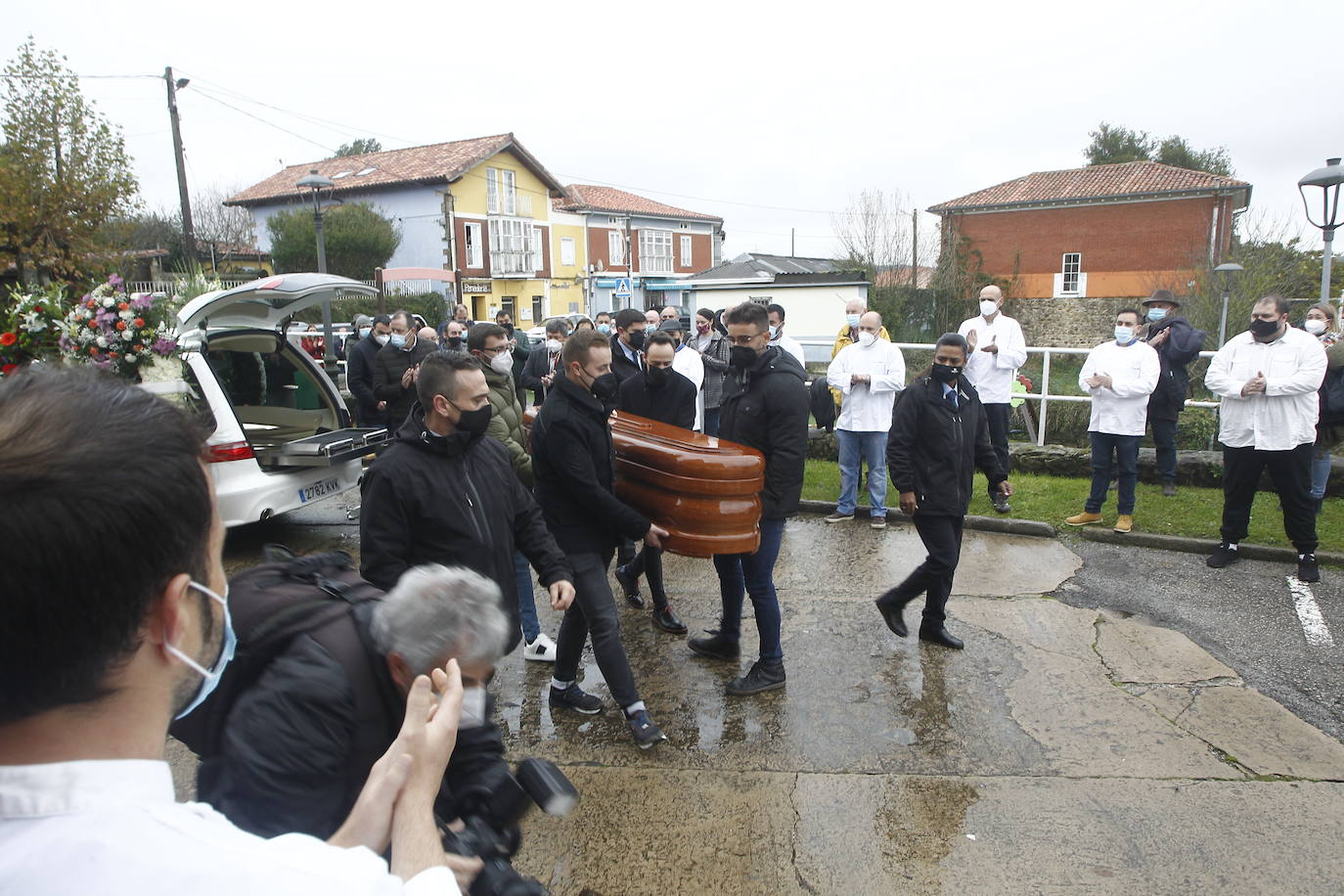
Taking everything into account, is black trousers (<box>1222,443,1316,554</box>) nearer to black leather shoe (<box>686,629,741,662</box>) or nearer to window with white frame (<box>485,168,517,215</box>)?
black leather shoe (<box>686,629,741,662</box>)

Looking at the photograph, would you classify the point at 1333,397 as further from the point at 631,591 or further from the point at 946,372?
the point at 631,591

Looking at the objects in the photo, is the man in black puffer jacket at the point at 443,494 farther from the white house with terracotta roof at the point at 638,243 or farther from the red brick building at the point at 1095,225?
the white house with terracotta roof at the point at 638,243

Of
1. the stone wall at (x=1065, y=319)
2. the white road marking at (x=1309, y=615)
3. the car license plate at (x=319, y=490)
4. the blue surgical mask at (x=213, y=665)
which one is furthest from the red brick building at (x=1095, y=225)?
the blue surgical mask at (x=213, y=665)

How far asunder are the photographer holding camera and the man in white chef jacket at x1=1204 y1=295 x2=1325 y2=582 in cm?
654

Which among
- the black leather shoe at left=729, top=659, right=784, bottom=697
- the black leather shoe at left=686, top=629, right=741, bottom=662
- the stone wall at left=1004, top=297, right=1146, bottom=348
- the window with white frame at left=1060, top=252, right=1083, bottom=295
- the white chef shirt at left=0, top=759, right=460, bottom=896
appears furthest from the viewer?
the window with white frame at left=1060, top=252, right=1083, bottom=295

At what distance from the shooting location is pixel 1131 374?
682 cm

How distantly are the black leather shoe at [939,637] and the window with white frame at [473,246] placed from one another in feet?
136

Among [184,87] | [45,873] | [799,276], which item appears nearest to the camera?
[45,873]

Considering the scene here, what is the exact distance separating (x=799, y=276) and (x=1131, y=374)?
27033 mm

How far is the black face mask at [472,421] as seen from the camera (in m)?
3.13

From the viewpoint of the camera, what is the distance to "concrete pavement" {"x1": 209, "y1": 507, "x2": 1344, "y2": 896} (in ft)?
Answer: 9.73

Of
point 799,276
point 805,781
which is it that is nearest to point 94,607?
point 805,781

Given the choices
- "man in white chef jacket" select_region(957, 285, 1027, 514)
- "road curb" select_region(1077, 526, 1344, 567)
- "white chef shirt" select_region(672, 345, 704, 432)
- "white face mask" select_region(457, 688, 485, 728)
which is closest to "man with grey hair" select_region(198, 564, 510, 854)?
"white face mask" select_region(457, 688, 485, 728)

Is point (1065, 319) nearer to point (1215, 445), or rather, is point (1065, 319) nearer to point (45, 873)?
point (1215, 445)
